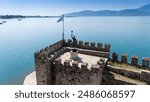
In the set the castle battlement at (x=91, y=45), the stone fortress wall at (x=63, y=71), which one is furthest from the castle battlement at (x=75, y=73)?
the castle battlement at (x=91, y=45)

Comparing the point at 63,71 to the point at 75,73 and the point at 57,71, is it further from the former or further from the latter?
the point at 75,73

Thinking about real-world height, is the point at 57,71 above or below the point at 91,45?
below

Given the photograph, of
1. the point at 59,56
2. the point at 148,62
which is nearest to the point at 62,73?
the point at 59,56


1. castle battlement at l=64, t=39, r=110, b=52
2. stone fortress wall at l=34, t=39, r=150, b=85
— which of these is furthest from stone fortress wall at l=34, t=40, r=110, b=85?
castle battlement at l=64, t=39, r=110, b=52

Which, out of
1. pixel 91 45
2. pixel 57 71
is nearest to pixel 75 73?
pixel 57 71

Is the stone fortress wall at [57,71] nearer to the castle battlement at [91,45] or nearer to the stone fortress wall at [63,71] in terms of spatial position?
the stone fortress wall at [63,71]

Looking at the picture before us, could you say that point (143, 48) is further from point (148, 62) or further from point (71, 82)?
point (71, 82)

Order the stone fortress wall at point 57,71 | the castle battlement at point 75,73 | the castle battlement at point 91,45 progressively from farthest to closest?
the castle battlement at point 91,45
the stone fortress wall at point 57,71
the castle battlement at point 75,73

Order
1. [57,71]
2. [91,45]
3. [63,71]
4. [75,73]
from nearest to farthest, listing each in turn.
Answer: [75,73]
[63,71]
[57,71]
[91,45]

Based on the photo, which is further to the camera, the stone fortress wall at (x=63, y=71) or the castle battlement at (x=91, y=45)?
the castle battlement at (x=91, y=45)

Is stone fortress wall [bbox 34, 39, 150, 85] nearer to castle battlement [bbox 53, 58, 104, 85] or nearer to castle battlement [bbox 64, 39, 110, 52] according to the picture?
castle battlement [bbox 53, 58, 104, 85]

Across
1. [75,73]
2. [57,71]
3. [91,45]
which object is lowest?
[57,71]

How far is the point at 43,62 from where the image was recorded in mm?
12586

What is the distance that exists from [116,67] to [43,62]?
6.05 m
